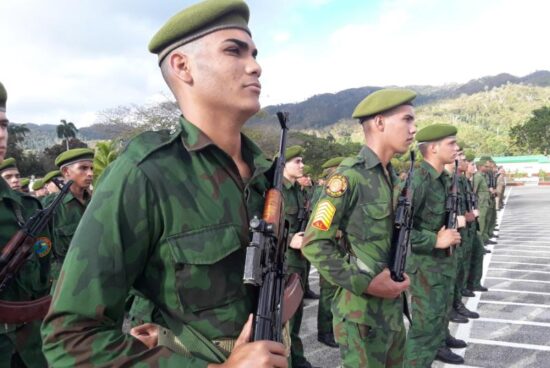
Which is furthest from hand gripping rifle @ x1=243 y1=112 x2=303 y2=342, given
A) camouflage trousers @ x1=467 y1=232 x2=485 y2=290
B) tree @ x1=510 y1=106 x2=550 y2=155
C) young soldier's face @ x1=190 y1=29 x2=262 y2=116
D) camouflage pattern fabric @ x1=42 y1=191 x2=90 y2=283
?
tree @ x1=510 y1=106 x2=550 y2=155

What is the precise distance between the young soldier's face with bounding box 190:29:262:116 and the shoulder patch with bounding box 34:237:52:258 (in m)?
2.14

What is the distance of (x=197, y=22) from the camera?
4.44 ft

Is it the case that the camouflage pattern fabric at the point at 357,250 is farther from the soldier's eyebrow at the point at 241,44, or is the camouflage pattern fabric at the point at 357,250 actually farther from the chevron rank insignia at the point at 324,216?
the soldier's eyebrow at the point at 241,44

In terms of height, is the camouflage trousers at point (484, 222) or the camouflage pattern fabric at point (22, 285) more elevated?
the camouflage pattern fabric at point (22, 285)

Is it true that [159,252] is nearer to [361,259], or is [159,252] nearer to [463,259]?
[361,259]

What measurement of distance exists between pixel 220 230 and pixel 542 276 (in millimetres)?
8499

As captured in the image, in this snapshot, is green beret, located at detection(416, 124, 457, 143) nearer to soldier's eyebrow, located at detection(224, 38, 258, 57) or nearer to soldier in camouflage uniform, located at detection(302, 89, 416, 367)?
soldier in camouflage uniform, located at detection(302, 89, 416, 367)

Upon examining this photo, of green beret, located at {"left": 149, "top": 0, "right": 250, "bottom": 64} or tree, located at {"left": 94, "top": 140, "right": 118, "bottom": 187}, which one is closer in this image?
green beret, located at {"left": 149, "top": 0, "right": 250, "bottom": 64}

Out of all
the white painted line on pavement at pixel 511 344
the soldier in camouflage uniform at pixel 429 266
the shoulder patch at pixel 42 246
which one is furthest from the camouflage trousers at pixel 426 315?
the shoulder patch at pixel 42 246

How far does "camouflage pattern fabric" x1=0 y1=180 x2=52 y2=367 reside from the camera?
2500 millimetres

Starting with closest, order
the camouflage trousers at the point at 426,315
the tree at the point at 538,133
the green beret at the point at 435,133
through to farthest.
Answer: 1. the camouflage trousers at the point at 426,315
2. the green beret at the point at 435,133
3. the tree at the point at 538,133

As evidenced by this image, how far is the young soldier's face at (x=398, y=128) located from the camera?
10.2 ft

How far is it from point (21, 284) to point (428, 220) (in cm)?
332

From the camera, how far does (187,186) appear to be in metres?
1.25
